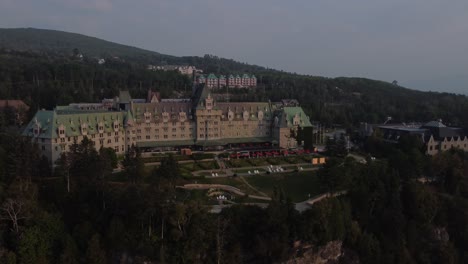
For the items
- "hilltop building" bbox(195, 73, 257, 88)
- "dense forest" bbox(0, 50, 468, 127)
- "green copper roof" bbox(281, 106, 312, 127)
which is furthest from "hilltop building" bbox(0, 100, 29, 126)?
"hilltop building" bbox(195, 73, 257, 88)

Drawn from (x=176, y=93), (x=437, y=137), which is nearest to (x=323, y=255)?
(x=437, y=137)

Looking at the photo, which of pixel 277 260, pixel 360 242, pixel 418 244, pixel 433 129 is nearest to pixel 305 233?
pixel 277 260

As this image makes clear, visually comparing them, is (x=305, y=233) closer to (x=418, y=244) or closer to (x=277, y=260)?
(x=277, y=260)

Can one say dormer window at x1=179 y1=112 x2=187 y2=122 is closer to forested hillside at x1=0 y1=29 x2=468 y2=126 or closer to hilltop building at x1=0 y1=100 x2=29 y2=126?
hilltop building at x1=0 y1=100 x2=29 y2=126

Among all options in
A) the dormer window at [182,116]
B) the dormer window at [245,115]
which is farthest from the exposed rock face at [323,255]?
the dormer window at [182,116]

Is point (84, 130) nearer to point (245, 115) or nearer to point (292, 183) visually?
point (245, 115)
